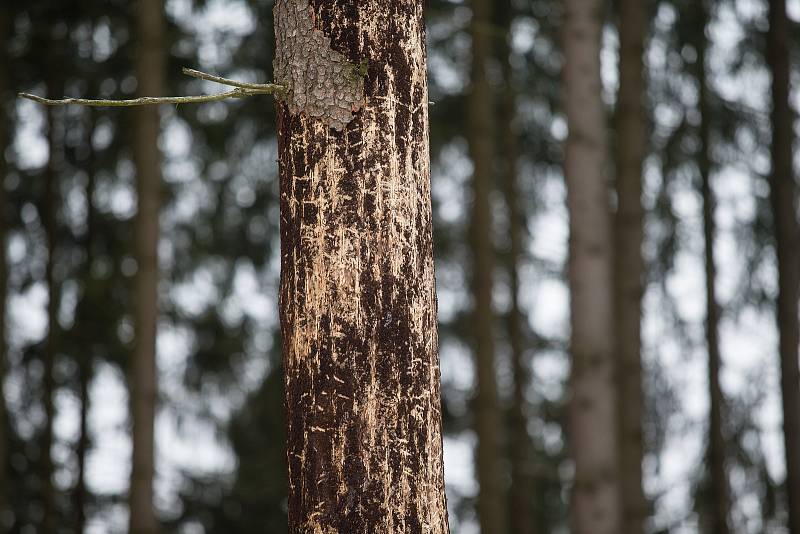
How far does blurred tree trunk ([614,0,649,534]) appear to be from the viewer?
21.7 feet

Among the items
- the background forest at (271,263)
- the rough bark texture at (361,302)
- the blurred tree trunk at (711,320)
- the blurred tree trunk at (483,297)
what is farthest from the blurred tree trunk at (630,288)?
the rough bark texture at (361,302)

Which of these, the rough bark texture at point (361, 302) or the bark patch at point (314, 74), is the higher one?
the bark patch at point (314, 74)

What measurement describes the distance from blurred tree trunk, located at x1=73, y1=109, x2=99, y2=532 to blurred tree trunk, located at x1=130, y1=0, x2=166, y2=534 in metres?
2.49

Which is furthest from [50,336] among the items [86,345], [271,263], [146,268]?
[271,263]

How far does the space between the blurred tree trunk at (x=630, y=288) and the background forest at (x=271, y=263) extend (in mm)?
1573

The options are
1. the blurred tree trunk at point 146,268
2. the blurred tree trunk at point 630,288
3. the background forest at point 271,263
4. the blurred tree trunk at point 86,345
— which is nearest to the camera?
the blurred tree trunk at point 146,268

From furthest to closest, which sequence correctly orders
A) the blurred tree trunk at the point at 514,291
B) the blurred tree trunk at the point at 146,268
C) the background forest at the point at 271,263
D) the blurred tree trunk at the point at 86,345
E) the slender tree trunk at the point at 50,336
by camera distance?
the blurred tree trunk at the point at 514,291 → the blurred tree trunk at the point at 86,345 → the background forest at the point at 271,263 → the slender tree trunk at the point at 50,336 → the blurred tree trunk at the point at 146,268

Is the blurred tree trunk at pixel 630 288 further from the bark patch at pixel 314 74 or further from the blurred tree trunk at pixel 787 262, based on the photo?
the bark patch at pixel 314 74

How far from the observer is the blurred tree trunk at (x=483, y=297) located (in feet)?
25.2

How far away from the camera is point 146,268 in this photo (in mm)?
6613

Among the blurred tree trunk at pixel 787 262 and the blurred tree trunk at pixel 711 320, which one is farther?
the blurred tree trunk at pixel 711 320

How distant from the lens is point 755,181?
10.2 metres

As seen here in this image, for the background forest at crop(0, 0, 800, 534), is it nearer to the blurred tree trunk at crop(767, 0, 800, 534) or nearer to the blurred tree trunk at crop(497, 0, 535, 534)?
the blurred tree trunk at crop(497, 0, 535, 534)

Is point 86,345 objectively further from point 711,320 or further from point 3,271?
point 711,320
